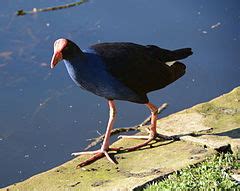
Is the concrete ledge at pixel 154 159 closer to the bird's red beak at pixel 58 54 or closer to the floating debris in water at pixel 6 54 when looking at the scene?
the bird's red beak at pixel 58 54

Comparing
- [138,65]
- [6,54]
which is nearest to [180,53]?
[138,65]

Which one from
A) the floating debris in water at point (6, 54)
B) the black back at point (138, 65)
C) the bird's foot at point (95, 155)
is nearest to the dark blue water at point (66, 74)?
the floating debris in water at point (6, 54)

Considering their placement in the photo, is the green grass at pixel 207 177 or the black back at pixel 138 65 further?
the black back at pixel 138 65

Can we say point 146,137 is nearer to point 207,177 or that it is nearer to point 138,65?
point 138,65

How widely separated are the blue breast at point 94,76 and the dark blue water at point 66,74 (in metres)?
0.88

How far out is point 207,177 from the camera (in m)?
3.68

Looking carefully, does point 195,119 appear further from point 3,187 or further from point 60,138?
Answer: point 3,187

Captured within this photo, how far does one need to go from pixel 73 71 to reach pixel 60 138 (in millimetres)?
1044

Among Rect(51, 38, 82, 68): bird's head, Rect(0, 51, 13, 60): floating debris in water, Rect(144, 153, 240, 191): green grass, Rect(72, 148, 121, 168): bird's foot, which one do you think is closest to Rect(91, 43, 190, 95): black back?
Rect(51, 38, 82, 68): bird's head

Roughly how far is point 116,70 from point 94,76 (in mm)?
184

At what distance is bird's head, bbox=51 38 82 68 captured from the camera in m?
4.09

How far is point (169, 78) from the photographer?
4598mm

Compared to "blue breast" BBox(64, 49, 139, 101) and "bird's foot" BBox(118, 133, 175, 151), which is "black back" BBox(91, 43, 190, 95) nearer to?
"blue breast" BBox(64, 49, 139, 101)

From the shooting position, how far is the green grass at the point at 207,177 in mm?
3559
